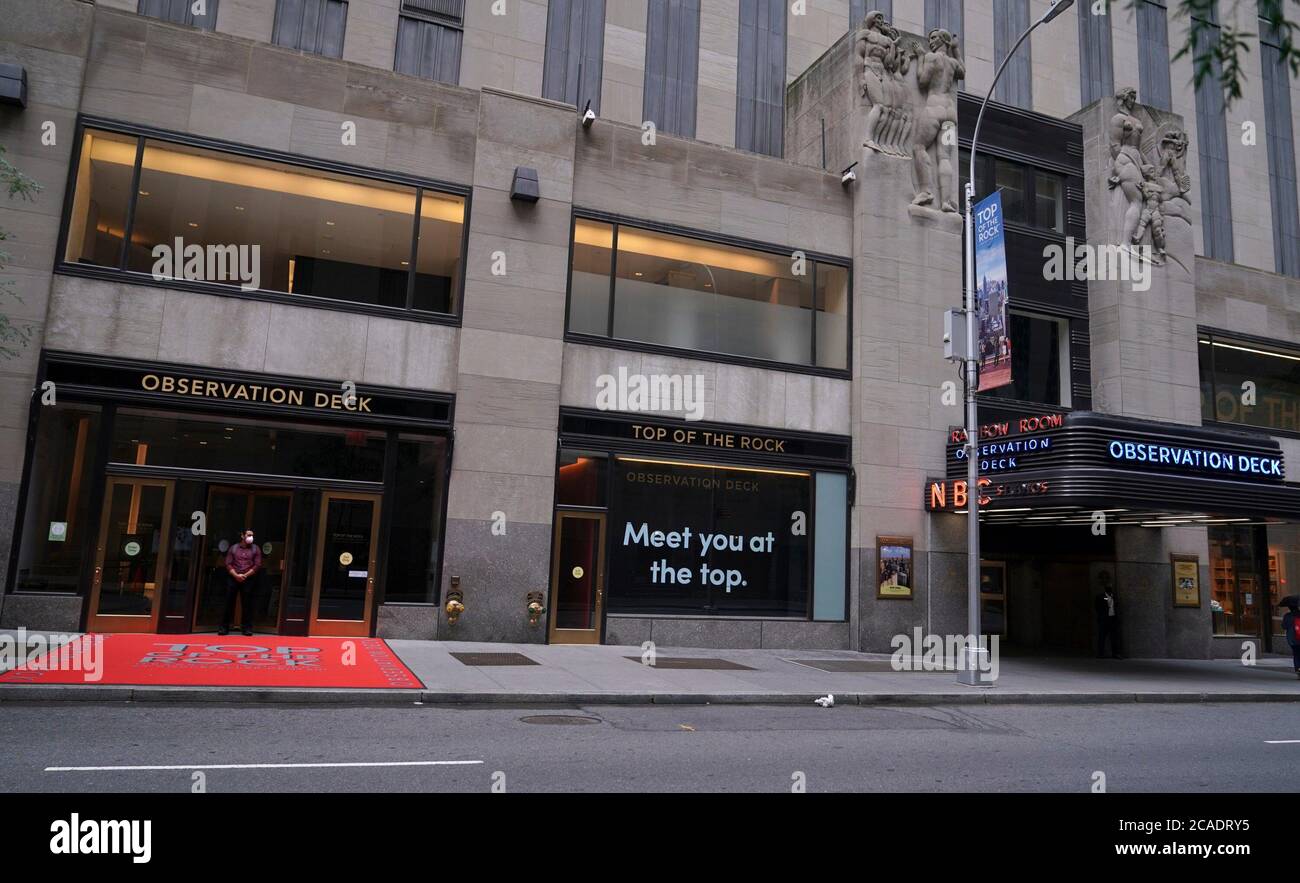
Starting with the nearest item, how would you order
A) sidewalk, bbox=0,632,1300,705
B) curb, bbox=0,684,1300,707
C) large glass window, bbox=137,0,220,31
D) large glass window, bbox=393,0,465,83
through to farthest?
curb, bbox=0,684,1300,707 < sidewalk, bbox=0,632,1300,705 < large glass window, bbox=137,0,220,31 < large glass window, bbox=393,0,465,83

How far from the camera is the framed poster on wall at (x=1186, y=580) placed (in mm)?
22453

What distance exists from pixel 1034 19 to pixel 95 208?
23.9 meters

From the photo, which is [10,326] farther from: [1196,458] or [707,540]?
[1196,458]

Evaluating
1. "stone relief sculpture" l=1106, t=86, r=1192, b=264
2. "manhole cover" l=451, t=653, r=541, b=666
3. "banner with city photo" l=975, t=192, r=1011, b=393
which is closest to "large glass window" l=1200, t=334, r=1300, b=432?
"stone relief sculpture" l=1106, t=86, r=1192, b=264

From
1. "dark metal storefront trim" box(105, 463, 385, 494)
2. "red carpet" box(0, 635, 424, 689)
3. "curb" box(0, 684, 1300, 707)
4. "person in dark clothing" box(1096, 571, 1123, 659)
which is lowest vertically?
"curb" box(0, 684, 1300, 707)

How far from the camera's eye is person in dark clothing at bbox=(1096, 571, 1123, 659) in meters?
21.6

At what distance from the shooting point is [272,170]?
17094 mm

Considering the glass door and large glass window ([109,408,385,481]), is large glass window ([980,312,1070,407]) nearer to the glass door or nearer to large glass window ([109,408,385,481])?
large glass window ([109,408,385,481])

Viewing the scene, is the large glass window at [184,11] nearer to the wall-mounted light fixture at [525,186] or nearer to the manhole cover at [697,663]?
→ the wall-mounted light fixture at [525,186]

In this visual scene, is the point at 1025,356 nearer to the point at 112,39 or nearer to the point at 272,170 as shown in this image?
the point at 272,170

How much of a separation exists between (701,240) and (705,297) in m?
1.25

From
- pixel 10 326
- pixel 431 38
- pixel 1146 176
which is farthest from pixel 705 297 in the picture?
pixel 1146 176

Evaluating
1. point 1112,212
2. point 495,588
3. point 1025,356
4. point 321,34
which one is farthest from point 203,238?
point 1112,212

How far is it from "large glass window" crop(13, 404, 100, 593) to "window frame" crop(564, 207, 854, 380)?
338 inches
